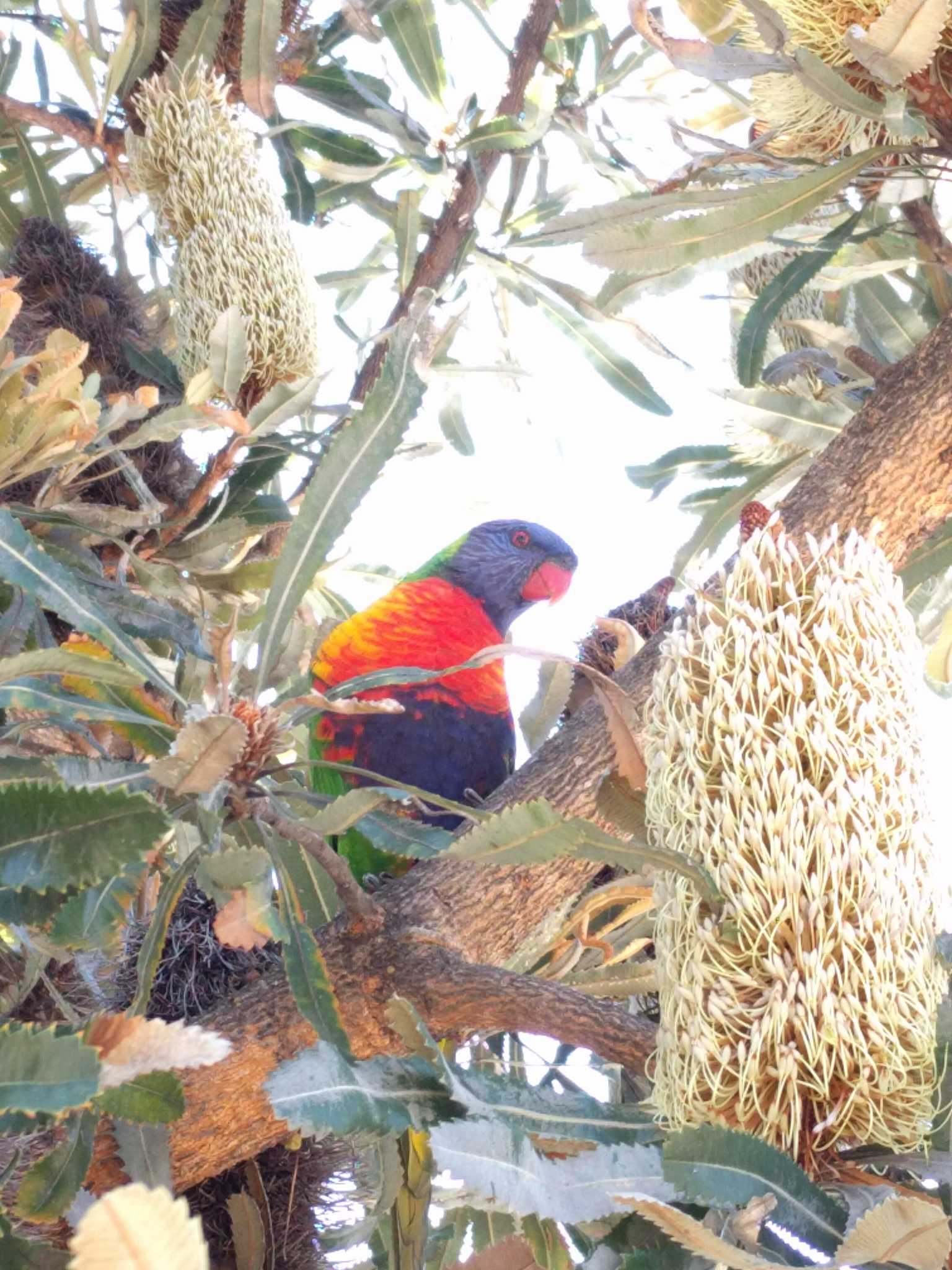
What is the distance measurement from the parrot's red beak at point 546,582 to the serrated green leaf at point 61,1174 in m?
2.33

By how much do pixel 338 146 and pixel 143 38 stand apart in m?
0.57

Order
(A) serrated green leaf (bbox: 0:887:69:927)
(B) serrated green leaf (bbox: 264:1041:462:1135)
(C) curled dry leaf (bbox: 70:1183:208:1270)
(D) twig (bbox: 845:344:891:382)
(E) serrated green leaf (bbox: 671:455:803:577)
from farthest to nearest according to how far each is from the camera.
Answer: (E) serrated green leaf (bbox: 671:455:803:577) < (D) twig (bbox: 845:344:891:382) < (A) serrated green leaf (bbox: 0:887:69:927) < (B) serrated green leaf (bbox: 264:1041:462:1135) < (C) curled dry leaf (bbox: 70:1183:208:1270)

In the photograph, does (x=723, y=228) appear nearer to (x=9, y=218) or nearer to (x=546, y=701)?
(x=546, y=701)

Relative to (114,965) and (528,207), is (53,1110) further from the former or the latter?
(528,207)

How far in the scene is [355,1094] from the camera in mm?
1049

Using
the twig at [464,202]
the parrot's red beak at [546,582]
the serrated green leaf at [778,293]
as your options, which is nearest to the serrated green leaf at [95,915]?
the serrated green leaf at [778,293]

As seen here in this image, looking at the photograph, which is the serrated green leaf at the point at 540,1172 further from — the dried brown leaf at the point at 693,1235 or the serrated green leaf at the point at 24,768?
the serrated green leaf at the point at 24,768

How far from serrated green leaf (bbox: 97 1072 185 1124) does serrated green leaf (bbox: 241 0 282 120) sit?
2.23 meters

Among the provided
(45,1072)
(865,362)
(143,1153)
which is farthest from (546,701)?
(45,1072)

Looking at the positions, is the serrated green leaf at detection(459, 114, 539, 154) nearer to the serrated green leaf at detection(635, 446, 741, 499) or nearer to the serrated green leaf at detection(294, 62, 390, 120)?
the serrated green leaf at detection(294, 62, 390, 120)

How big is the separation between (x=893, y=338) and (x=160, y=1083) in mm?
1981

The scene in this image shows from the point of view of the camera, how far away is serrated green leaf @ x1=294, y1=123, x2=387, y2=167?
3.08 metres

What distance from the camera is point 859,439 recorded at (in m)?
1.77

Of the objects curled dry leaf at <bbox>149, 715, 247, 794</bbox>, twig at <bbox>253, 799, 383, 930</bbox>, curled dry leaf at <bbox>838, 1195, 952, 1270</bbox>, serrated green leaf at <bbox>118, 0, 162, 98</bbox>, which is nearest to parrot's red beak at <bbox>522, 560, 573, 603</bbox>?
serrated green leaf at <bbox>118, 0, 162, 98</bbox>
